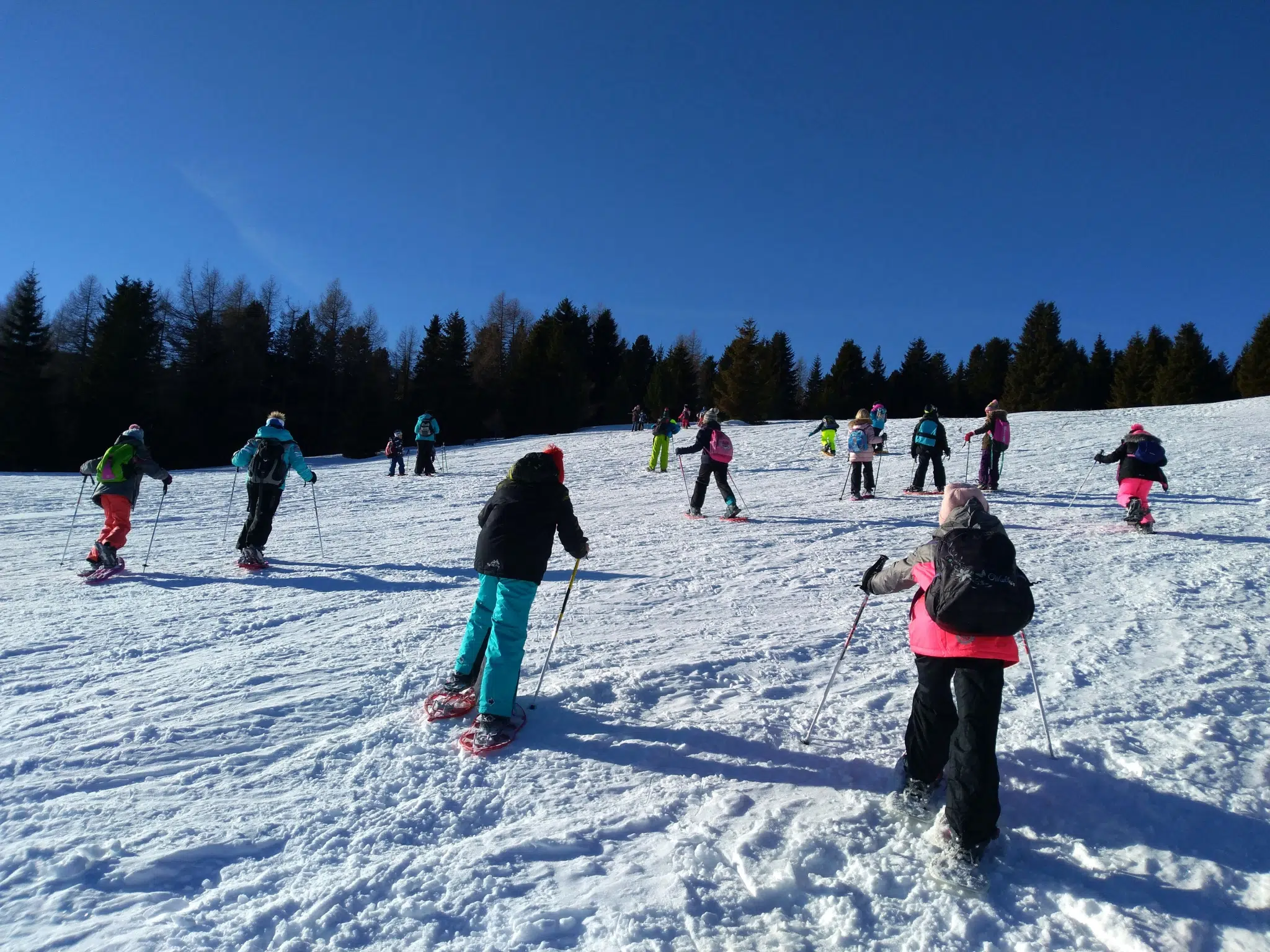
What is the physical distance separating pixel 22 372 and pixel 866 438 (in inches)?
1691

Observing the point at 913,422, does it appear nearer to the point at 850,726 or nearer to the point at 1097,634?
the point at 1097,634

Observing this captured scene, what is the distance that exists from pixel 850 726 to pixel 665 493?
11.7m

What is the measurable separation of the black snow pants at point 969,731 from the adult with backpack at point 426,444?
62.9ft

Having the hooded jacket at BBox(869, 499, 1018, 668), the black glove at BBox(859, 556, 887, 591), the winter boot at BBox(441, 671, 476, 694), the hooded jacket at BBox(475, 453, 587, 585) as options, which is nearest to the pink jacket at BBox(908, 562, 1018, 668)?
the hooded jacket at BBox(869, 499, 1018, 668)

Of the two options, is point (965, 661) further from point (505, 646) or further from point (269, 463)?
point (269, 463)

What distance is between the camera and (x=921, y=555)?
11.4ft

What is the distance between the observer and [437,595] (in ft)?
25.6

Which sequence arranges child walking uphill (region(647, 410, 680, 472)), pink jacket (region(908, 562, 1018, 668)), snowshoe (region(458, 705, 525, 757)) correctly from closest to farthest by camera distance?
pink jacket (region(908, 562, 1018, 668)), snowshoe (region(458, 705, 525, 757)), child walking uphill (region(647, 410, 680, 472))

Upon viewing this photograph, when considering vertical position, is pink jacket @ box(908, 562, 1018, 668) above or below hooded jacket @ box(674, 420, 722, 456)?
below

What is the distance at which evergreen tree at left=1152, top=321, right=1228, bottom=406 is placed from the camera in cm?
4800

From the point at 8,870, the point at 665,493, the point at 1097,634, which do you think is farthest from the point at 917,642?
the point at 665,493

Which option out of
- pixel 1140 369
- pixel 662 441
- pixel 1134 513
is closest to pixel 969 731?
pixel 1134 513

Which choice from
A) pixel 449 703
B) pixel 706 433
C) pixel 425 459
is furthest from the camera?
pixel 425 459

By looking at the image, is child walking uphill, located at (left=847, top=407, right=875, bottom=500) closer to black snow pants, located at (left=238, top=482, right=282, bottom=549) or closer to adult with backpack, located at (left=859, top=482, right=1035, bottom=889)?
black snow pants, located at (left=238, top=482, right=282, bottom=549)
